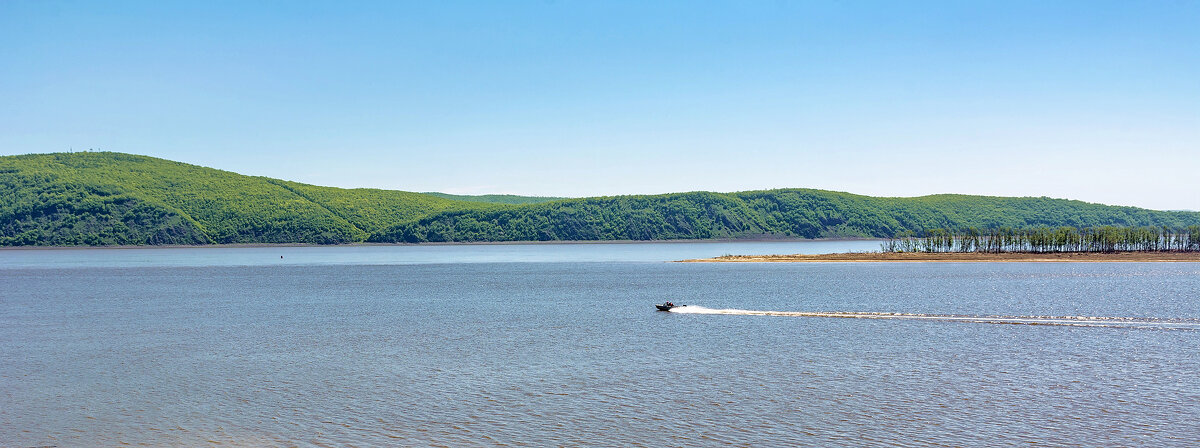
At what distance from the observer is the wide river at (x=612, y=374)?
86.1 feet

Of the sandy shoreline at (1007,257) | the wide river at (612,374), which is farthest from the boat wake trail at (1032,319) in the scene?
the sandy shoreline at (1007,257)

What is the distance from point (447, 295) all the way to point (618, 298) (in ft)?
64.7

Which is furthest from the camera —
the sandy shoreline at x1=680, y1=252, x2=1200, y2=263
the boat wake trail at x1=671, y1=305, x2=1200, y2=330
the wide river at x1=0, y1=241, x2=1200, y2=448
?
the sandy shoreline at x1=680, y1=252, x2=1200, y2=263

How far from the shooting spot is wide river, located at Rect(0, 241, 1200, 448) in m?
26.2

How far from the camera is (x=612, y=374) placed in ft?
122

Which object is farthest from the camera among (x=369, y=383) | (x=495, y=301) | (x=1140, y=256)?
(x=1140, y=256)

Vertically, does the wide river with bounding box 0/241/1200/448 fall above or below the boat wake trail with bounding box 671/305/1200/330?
below

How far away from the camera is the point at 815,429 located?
86.0 ft

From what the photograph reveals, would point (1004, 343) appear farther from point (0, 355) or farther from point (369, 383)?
point (0, 355)

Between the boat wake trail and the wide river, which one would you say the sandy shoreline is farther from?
the boat wake trail

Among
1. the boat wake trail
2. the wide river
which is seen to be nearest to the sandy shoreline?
the wide river

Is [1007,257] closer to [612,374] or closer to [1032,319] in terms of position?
[1032,319]

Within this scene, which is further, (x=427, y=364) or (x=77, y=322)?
(x=77, y=322)

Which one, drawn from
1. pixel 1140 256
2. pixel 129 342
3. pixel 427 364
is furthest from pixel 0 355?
pixel 1140 256
